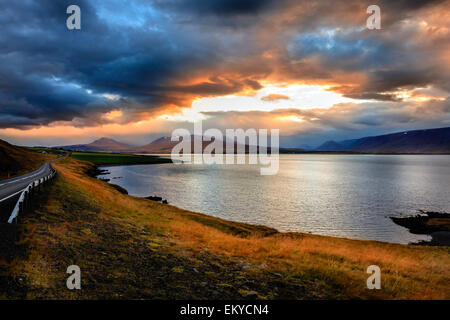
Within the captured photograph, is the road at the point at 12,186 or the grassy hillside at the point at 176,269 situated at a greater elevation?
the road at the point at 12,186

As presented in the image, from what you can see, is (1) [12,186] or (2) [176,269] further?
(1) [12,186]

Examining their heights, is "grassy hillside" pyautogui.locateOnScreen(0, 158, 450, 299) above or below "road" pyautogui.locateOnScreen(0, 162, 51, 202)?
below

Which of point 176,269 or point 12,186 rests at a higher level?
point 12,186

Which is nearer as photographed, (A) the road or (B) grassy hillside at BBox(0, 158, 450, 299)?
(B) grassy hillside at BBox(0, 158, 450, 299)

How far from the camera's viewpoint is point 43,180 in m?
28.8

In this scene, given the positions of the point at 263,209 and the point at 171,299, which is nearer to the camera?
the point at 171,299

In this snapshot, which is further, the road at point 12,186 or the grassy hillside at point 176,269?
the road at point 12,186
